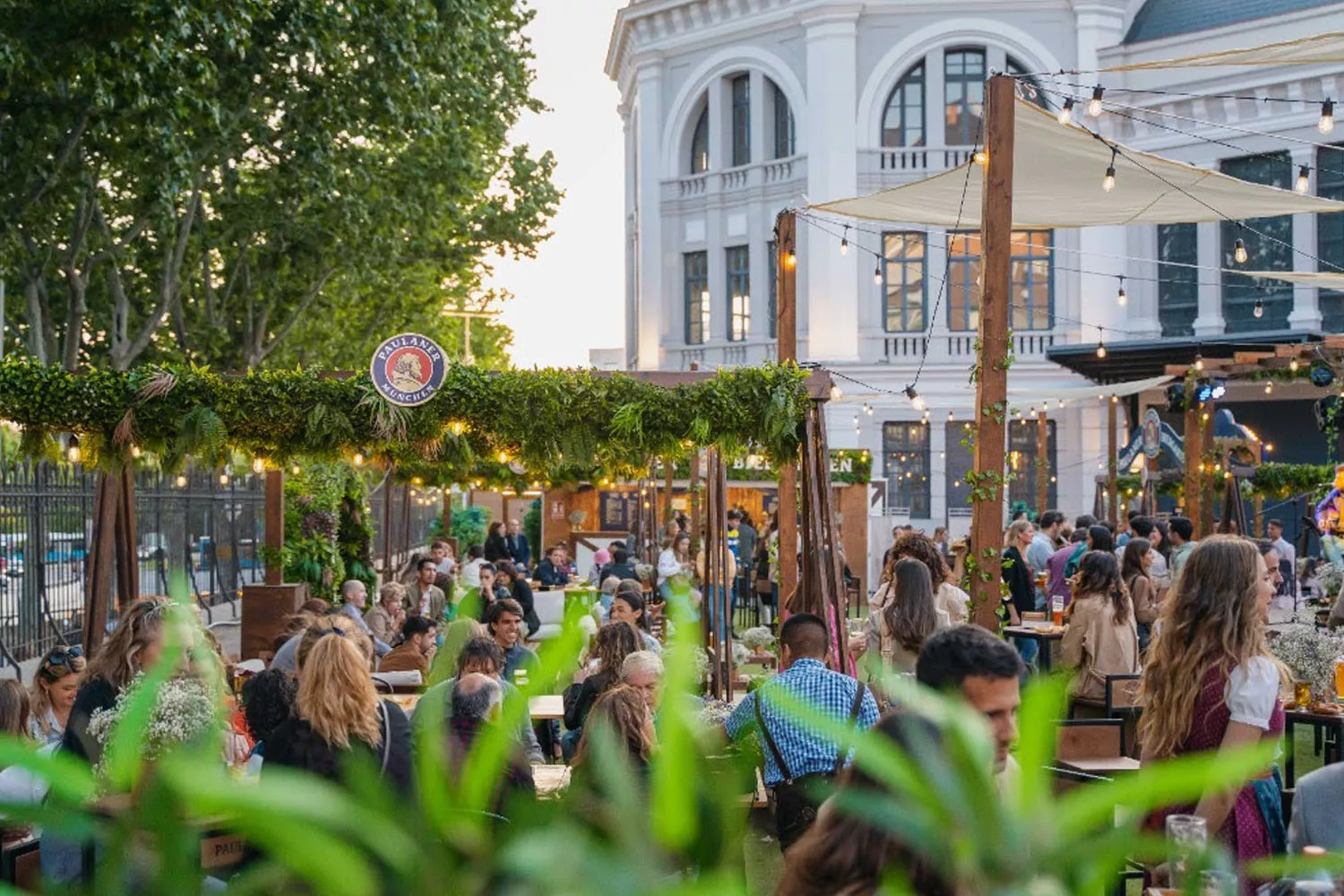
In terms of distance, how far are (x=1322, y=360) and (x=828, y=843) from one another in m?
16.4

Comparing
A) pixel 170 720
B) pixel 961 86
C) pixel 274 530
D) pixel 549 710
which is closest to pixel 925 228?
pixel 961 86

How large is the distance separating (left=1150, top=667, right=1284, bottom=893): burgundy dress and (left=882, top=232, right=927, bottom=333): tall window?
1176 inches

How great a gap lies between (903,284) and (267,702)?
1140 inches

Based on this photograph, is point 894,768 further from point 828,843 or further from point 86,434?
point 86,434

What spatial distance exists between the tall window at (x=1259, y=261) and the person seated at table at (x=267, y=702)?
88.4 ft

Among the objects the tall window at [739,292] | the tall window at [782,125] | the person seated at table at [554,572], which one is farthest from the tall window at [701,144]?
the person seated at table at [554,572]

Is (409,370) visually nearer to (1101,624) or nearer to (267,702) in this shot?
(267,702)

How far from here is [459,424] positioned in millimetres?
10578

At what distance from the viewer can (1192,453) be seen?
19594 millimetres

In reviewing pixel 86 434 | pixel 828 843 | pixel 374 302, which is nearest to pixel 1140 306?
pixel 374 302

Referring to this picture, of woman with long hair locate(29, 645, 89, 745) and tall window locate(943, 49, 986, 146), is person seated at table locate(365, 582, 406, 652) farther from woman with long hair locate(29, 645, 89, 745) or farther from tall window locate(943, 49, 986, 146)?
tall window locate(943, 49, 986, 146)

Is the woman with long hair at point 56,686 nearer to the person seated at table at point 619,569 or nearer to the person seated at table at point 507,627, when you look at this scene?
the person seated at table at point 507,627

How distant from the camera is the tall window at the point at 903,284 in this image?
33969mm

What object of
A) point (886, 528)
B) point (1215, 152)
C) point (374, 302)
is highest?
point (1215, 152)
